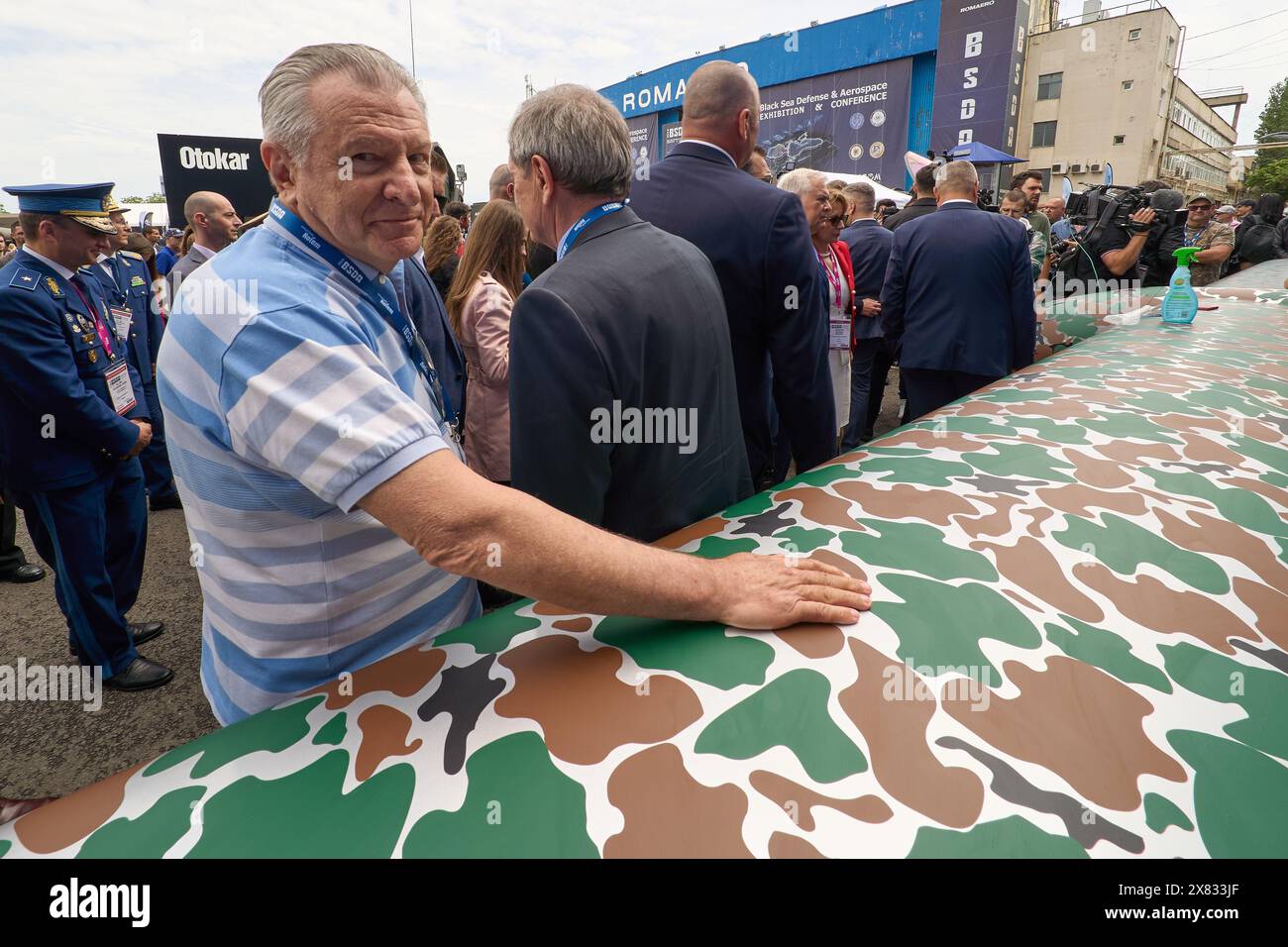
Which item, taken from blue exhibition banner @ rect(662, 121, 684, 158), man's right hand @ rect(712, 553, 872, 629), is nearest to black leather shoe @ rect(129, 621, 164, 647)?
man's right hand @ rect(712, 553, 872, 629)

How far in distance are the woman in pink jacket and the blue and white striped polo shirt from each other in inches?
69.2

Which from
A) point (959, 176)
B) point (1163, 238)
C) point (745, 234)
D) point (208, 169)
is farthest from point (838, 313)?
point (208, 169)

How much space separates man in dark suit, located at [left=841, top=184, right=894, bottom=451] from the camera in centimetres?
520

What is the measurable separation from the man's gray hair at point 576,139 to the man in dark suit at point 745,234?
784 millimetres

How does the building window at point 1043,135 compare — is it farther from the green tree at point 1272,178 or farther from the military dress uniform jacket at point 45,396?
the military dress uniform jacket at point 45,396

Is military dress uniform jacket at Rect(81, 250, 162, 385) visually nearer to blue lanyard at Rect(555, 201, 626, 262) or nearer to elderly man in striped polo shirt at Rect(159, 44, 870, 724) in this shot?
blue lanyard at Rect(555, 201, 626, 262)

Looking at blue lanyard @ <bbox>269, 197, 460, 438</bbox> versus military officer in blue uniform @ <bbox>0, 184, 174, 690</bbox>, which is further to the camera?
military officer in blue uniform @ <bbox>0, 184, 174, 690</bbox>

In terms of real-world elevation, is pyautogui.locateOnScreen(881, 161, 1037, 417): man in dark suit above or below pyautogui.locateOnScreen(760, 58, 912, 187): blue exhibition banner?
below

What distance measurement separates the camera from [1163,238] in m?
5.98

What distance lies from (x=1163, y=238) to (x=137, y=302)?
27.1 ft

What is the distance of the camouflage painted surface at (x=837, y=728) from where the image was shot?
0.64 meters

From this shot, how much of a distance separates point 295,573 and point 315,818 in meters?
0.52

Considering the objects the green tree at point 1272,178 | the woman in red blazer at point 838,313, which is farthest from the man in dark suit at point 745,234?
the green tree at point 1272,178

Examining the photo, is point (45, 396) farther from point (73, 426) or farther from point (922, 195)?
point (922, 195)
